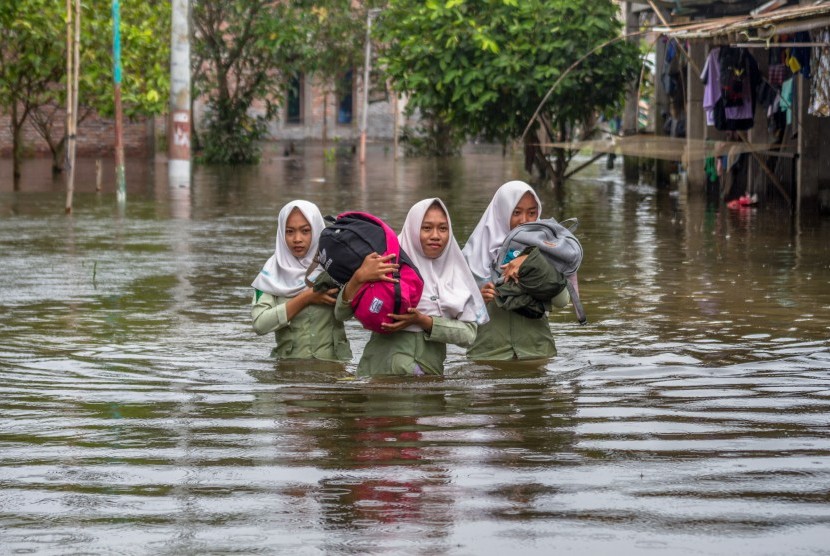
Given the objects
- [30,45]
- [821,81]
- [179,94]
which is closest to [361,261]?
[821,81]

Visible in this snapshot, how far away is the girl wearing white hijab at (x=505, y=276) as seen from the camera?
24.8ft

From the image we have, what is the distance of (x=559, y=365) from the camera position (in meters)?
8.02

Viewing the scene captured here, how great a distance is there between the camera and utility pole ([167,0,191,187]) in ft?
83.8

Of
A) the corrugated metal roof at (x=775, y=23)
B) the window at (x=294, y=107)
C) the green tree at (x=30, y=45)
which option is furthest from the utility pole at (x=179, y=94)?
the window at (x=294, y=107)

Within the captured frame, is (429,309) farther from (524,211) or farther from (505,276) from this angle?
(524,211)

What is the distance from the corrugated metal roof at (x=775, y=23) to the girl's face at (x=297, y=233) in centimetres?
775

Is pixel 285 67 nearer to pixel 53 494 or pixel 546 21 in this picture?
pixel 546 21

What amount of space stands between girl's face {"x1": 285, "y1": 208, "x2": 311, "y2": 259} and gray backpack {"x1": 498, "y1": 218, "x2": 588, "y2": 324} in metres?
0.96

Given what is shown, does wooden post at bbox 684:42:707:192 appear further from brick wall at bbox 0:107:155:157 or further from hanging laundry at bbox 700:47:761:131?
brick wall at bbox 0:107:155:157

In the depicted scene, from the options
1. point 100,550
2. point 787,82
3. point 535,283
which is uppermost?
point 787,82

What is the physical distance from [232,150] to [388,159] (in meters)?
5.46

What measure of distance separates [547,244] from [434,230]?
759 millimetres

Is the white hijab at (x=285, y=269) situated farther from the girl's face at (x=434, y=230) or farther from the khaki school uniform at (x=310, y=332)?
the girl's face at (x=434, y=230)

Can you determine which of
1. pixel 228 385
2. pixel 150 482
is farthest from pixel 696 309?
pixel 150 482
